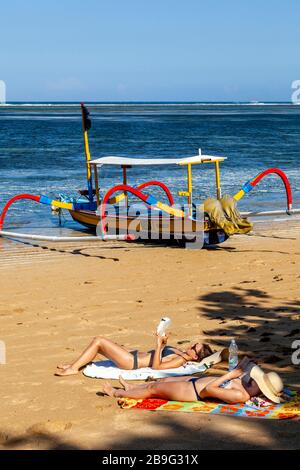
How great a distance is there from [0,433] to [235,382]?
1895 millimetres

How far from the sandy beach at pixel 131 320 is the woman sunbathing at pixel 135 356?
0.17m

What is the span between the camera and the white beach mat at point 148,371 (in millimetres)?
7531

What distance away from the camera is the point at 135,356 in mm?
7730

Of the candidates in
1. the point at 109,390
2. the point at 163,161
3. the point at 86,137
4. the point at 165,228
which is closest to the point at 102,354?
the point at 109,390

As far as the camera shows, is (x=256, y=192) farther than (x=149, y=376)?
Yes

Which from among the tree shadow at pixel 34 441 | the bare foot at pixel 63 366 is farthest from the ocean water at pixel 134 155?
the tree shadow at pixel 34 441

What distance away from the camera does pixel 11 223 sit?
63.3 ft

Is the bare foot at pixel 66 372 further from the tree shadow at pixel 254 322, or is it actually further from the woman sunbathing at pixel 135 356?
the tree shadow at pixel 254 322

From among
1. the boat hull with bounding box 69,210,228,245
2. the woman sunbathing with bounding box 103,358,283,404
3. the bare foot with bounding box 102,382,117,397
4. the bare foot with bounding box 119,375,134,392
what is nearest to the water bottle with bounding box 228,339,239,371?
the woman sunbathing with bounding box 103,358,283,404

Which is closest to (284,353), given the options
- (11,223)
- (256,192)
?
(11,223)

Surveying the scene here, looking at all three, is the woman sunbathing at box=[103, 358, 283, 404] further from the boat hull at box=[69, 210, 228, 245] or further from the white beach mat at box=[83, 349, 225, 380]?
the boat hull at box=[69, 210, 228, 245]

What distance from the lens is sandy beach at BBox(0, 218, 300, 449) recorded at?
6.10m
